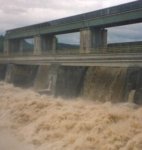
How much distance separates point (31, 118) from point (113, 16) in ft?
36.3

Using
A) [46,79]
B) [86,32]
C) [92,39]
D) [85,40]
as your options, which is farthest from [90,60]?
[46,79]

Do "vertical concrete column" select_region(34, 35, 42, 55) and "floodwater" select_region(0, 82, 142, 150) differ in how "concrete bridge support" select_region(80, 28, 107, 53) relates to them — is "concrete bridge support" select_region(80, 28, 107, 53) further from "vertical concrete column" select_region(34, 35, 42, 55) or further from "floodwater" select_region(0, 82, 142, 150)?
"floodwater" select_region(0, 82, 142, 150)

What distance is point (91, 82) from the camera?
2336 centimetres

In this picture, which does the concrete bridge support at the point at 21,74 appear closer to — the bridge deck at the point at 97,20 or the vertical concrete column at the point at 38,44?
the vertical concrete column at the point at 38,44

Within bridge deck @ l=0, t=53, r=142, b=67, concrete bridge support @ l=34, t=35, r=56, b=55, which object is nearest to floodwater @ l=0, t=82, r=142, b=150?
bridge deck @ l=0, t=53, r=142, b=67

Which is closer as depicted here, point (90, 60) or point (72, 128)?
point (72, 128)

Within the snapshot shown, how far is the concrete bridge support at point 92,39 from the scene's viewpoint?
2822 centimetres

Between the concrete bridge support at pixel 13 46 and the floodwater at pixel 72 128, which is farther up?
the concrete bridge support at pixel 13 46

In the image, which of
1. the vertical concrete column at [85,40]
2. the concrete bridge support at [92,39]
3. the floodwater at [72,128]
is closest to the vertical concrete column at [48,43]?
the vertical concrete column at [85,40]

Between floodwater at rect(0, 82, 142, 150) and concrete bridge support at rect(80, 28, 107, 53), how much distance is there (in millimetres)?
9128

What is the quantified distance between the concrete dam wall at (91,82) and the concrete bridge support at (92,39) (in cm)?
357

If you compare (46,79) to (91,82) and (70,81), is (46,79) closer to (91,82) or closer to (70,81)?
(70,81)

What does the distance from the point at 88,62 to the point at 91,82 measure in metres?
1.46

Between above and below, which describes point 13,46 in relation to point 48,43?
above
